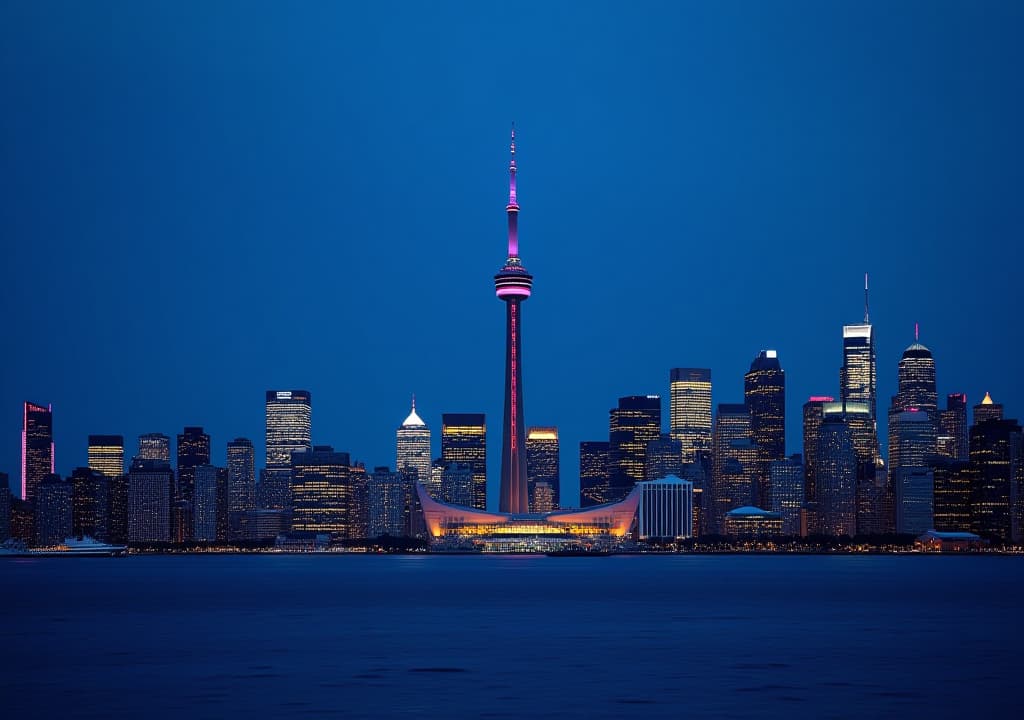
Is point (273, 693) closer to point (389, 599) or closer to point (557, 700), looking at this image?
point (557, 700)

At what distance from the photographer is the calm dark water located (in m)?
49.2

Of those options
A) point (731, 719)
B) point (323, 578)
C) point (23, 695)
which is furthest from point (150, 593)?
point (731, 719)

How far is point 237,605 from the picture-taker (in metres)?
115

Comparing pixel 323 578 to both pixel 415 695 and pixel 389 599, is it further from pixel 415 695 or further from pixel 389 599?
pixel 415 695

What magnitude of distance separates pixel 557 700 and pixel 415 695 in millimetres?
5190

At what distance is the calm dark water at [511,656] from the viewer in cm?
4922

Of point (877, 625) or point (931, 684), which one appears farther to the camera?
point (877, 625)

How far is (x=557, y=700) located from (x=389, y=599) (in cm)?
7880

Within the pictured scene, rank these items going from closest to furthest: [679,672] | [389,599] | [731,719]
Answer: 1. [731,719]
2. [679,672]
3. [389,599]

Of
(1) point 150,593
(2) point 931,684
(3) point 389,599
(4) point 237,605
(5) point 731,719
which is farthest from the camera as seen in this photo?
(1) point 150,593

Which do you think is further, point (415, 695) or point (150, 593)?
point (150, 593)

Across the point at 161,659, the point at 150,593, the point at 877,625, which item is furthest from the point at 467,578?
the point at 161,659

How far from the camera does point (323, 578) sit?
19038 cm

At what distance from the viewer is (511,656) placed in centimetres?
6762
